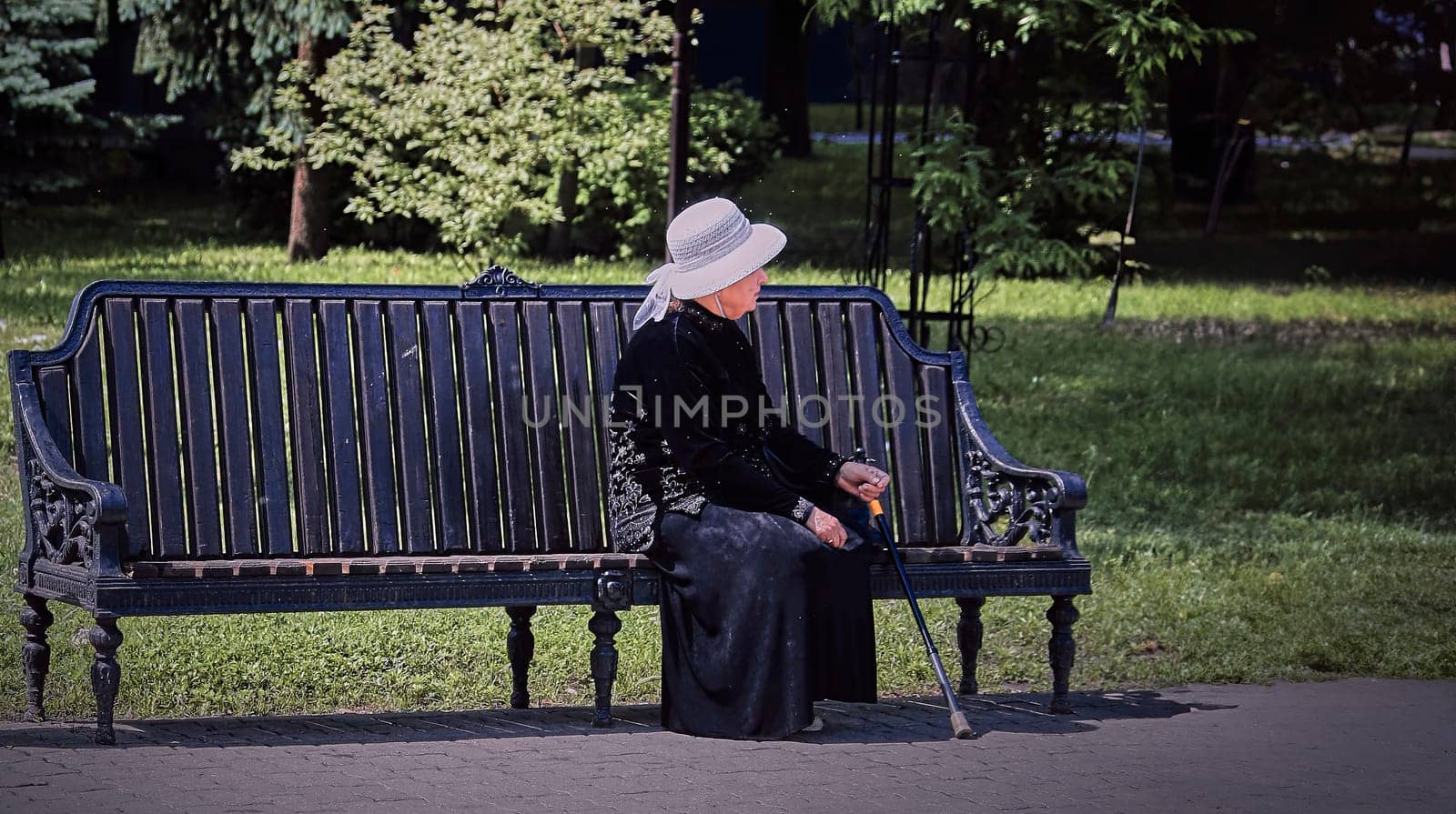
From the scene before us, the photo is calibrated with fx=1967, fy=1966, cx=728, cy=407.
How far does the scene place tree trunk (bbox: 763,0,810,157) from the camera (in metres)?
30.3

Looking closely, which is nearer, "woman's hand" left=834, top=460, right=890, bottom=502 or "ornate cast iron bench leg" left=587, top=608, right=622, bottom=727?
"ornate cast iron bench leg" left=587, top=608, right=622, bottom=727

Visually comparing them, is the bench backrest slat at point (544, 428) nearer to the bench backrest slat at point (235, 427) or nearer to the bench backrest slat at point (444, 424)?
the bench backrest slat at point (444, 424)

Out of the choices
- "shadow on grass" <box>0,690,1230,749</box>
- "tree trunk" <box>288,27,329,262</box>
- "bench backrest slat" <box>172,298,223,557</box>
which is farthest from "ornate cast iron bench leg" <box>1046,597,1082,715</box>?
"tree trunk" <box>288,27,329,262</box>

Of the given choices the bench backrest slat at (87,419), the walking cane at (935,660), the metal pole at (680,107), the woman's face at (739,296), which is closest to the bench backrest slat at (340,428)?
the bench backrest slat at (87,419)

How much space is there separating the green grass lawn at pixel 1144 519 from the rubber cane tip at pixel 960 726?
2.70 feet

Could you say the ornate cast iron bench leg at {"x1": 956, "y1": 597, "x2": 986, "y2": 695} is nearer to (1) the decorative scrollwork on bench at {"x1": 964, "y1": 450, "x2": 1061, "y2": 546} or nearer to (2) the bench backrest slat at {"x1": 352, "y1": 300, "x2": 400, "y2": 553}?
(1) the decorative scrollwork on bench at {"x1": 964, "y1": 450, "x2": 1061, "y2": 546}

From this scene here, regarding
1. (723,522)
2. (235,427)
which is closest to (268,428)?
(235,427)

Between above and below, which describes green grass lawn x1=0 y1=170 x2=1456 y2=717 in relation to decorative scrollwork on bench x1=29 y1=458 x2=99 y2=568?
below

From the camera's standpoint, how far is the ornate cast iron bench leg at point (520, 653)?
19.7ft

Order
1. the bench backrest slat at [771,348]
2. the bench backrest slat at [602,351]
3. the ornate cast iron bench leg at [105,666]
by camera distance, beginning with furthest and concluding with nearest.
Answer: the bench backrest slat at [771,348] → the bench backrest slat at [602,351] → the ornate cast iron bench leg at [105,666]

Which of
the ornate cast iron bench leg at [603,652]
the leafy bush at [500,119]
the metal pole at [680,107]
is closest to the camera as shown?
the ornate cast iron bench leg at [603,652]

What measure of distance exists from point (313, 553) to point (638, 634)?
1642mm

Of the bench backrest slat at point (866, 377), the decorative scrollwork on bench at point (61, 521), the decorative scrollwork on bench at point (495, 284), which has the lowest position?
the decorative scrollwork on bench at point (61, 521)

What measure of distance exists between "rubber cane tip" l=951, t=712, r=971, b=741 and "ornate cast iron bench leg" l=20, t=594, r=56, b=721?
2.51 metres
